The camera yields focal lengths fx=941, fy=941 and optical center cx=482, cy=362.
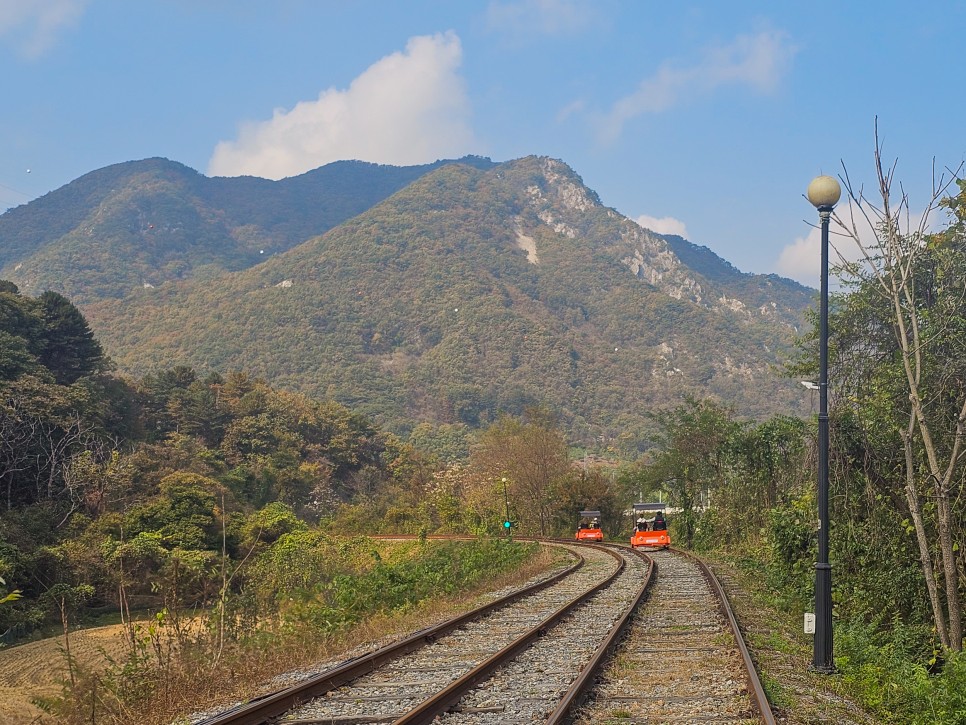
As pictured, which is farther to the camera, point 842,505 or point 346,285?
point 346,285

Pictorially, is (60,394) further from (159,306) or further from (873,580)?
(159,306)

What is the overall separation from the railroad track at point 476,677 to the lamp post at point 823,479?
1393 mm

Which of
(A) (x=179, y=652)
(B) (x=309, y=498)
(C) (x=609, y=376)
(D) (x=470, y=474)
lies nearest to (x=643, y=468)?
(D) (x=470, y=474)

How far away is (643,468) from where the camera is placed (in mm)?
51531

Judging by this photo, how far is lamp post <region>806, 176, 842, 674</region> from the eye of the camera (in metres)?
10.9

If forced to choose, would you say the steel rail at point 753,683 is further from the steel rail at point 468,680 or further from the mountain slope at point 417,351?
the mountain slope at point 417,351

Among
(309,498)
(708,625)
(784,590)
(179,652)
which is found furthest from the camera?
(309,498)

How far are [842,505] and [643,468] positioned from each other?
1422 inches

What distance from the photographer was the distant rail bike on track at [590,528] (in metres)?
46.7

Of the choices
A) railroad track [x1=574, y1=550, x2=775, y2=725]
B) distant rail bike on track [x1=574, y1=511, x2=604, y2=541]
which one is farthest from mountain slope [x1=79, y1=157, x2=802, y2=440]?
railroad track [x1=574, y1=550, x2=775, y2=725]

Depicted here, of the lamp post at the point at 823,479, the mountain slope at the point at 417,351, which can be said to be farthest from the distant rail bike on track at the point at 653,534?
the mountain slope at the point at 417,351

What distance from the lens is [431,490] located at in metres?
64.6

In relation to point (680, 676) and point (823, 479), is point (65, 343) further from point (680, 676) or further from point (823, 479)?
point (680, 676)

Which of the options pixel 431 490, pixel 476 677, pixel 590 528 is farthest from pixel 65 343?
pixel 476 677
